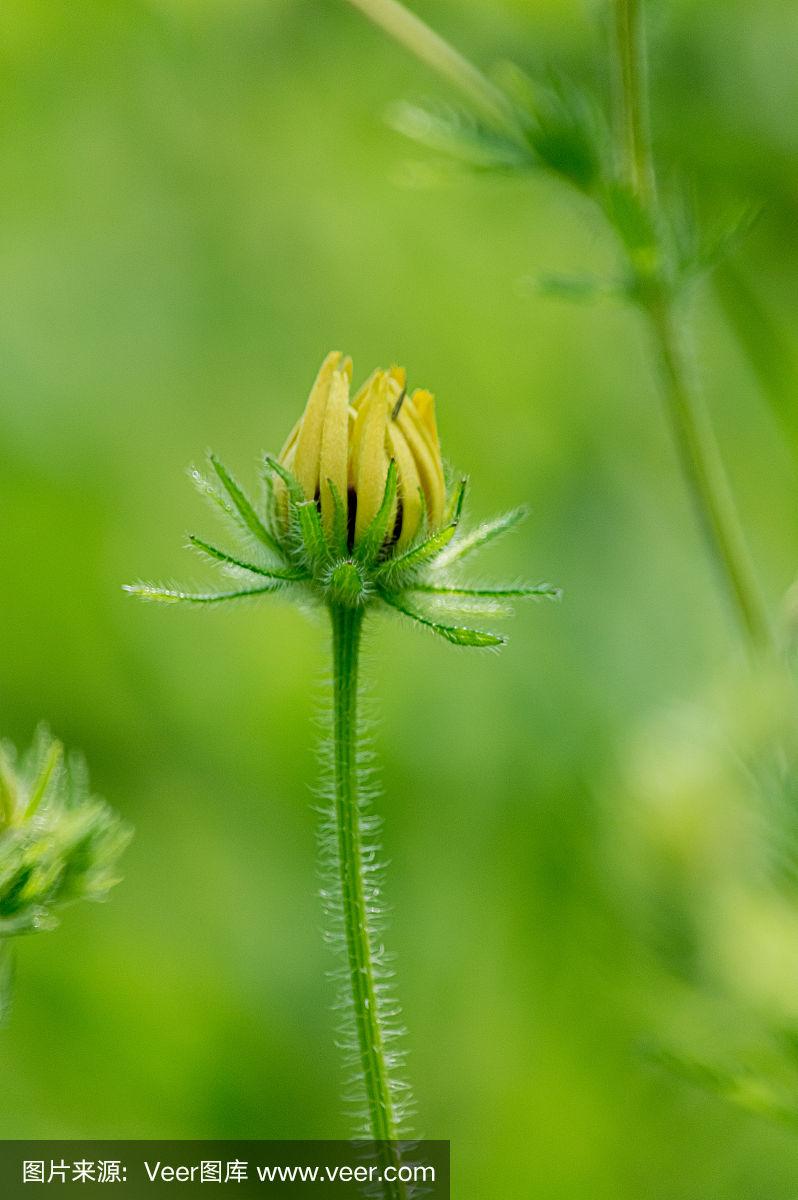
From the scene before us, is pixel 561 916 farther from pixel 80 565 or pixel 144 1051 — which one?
pixel 80 565

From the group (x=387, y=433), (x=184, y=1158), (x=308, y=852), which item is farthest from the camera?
(x=308, y=852)

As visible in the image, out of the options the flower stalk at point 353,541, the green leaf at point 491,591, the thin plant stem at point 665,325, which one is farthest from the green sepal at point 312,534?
the thin plant stem at point 665,325

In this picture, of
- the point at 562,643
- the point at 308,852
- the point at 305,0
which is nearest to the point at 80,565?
the point at 308,852

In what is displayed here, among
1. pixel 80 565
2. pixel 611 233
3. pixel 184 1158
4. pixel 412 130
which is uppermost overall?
pixel 80 565

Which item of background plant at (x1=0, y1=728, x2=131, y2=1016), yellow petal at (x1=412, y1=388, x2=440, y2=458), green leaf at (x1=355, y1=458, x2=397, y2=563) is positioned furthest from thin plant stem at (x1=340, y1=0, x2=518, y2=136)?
background plant at (x1=0, y1=728, x2=131, y2=1016)

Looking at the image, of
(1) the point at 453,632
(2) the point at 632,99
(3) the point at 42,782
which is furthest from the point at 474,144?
(3) the point at 42,782

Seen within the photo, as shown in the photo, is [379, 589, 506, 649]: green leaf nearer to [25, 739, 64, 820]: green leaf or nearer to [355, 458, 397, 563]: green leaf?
[355, 458, 397, 563]: green leaf

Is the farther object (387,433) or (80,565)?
(80,565)
